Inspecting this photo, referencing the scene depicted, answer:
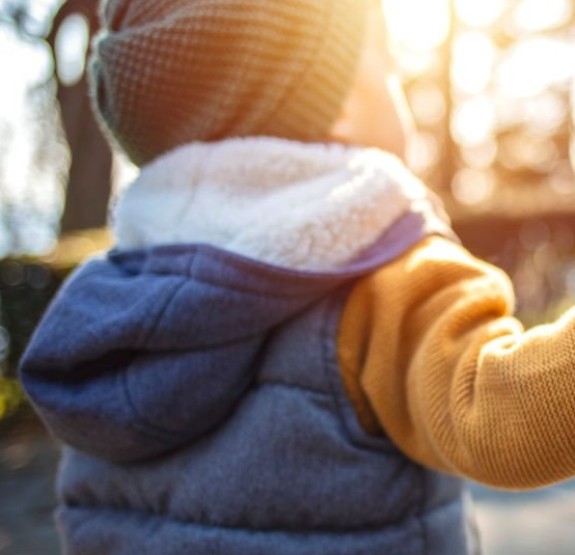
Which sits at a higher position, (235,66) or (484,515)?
(235,66)

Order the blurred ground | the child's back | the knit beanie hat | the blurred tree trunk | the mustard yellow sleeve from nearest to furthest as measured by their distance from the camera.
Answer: the mustard yellow sleeve < the child's back < the knit beanie hat < the blurred ground < the blurred tree trunk

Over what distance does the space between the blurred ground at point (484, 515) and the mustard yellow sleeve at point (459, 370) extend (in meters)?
1.97

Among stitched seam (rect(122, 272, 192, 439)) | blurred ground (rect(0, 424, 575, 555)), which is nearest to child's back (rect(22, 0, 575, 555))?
stitched seam (rect(122, 272, 192, 439))

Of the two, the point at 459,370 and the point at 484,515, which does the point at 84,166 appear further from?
the point at 459,370

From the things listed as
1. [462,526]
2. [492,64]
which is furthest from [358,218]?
[492,64]

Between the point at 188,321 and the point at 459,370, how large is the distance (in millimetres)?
387

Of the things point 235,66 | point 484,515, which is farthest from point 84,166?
point 235,66

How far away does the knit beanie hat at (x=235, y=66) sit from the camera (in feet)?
4.46

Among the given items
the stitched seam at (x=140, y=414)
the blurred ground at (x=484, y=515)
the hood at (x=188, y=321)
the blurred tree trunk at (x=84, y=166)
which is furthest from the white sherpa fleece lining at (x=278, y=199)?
the blurred tree trunk at (x=84, y=166)

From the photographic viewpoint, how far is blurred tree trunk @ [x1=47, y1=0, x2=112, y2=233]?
9031mm

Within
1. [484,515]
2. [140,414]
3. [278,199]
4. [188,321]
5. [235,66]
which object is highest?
[235,66]

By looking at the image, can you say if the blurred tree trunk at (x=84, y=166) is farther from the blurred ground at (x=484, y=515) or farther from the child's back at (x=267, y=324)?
the child's back at (x=267, y=324)

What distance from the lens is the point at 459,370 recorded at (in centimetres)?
110

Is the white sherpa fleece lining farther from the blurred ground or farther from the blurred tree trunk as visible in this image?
the blurred tree trunk
